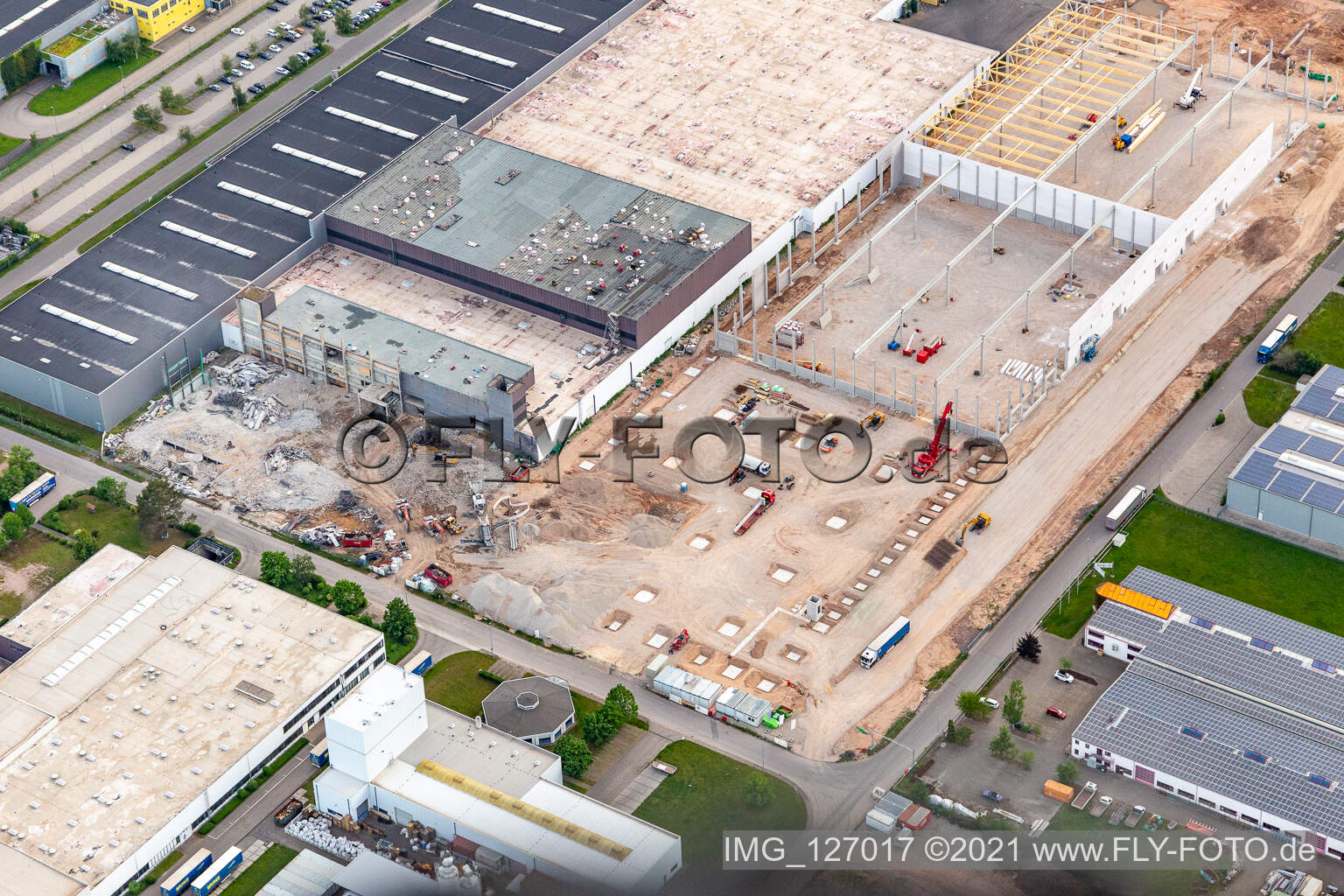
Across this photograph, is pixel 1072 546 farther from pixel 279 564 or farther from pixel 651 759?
pixel 279 564

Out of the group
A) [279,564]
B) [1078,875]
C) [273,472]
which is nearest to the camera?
[1078,875]

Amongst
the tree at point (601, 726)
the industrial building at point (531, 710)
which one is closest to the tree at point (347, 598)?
the industrial building at point (531, 710)

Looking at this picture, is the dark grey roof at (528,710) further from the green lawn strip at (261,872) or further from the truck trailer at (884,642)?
the truck trailer at (884,642)

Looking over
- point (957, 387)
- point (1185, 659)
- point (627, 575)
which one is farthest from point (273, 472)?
point (1185, 659)

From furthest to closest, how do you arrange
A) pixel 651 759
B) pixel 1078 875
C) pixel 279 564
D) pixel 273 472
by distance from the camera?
pixel 273 472
pixel 279 564
pixel 651 759
pixel 1078 875

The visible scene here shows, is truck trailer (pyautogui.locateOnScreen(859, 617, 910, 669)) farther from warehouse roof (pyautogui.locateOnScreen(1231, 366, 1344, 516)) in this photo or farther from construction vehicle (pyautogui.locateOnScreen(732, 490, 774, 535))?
warehouse roof (pyautogui.locateOnScreen(1231, 366, 1344, 516))

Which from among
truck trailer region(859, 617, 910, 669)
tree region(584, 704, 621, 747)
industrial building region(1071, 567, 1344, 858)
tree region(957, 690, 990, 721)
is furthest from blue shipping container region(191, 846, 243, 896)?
industrial building region(1071, 567, 1344, 858)

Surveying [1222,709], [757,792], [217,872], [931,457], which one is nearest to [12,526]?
[217,872]
